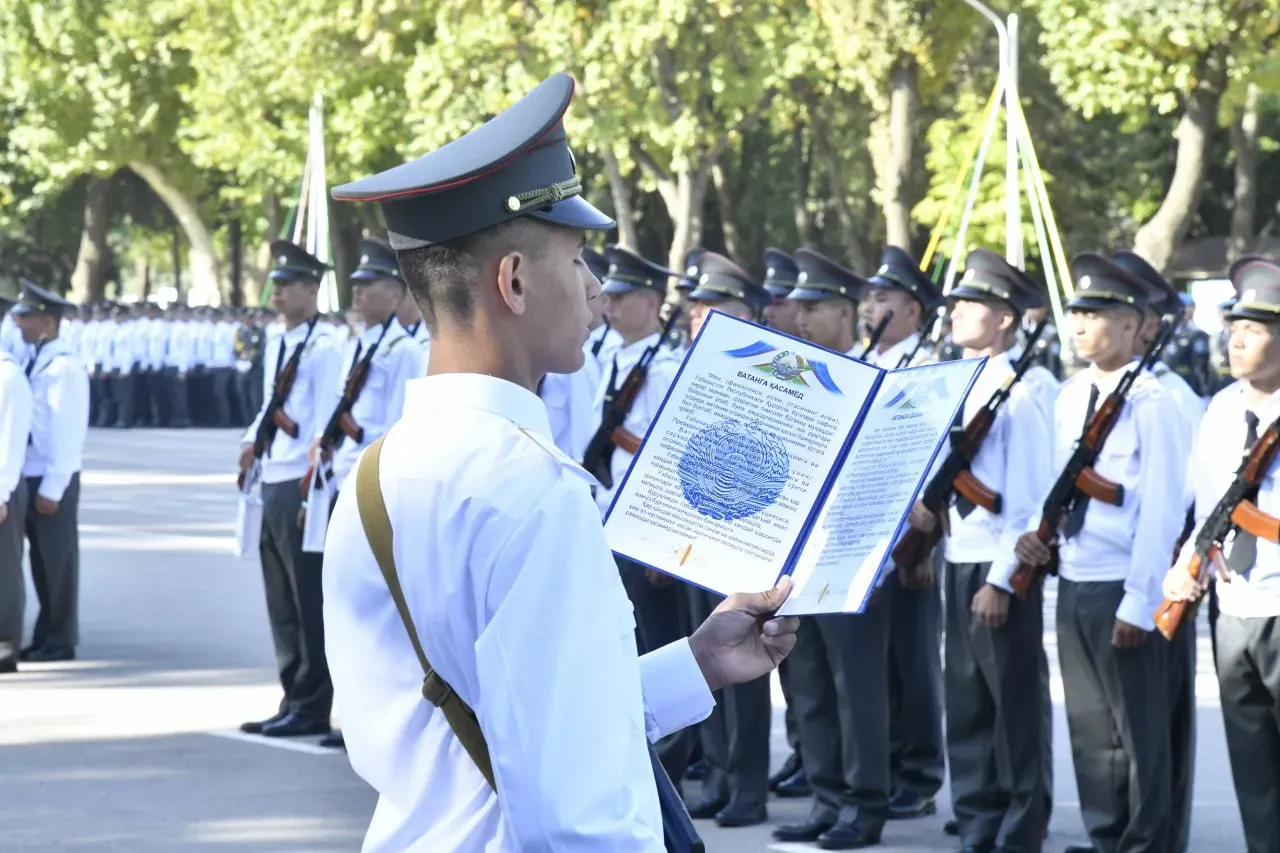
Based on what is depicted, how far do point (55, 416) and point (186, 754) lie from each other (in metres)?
3.29

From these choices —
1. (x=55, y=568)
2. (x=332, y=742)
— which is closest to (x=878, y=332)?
(x=332, y=742)

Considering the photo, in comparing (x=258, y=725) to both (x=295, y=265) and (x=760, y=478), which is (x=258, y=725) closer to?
(x=295, y=265)

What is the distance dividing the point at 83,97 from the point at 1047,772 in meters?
43.9

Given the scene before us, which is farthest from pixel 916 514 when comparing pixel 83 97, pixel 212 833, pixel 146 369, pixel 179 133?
pixel 83 97

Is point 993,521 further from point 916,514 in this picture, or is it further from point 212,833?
point 212,833

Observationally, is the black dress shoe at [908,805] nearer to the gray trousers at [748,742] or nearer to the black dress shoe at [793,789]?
the black dress shoe at [793,789]

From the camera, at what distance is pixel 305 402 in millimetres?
9867

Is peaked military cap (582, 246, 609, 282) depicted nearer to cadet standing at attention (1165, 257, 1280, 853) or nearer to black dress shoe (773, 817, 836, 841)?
black dress shoe (773, 817, 836, 841)

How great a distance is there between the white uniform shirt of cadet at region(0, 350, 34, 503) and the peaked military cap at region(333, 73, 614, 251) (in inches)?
347

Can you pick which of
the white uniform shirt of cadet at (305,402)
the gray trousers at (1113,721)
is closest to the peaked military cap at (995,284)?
the gray trousers at (1113,721)

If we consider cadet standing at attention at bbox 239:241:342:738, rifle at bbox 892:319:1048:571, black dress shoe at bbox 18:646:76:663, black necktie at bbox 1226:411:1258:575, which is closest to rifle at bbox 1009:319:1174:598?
rifle at bbox 892:319:1048:571

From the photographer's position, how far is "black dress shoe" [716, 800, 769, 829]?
7.91 m

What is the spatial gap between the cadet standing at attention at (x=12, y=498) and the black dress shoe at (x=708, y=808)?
471 centimetres

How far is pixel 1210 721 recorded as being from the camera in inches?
388
